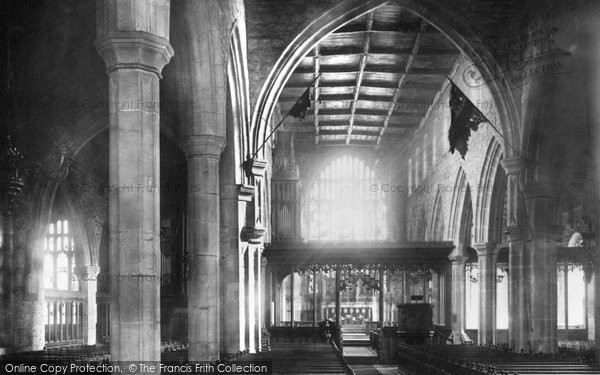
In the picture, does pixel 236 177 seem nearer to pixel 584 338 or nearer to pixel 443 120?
pixel 443 120

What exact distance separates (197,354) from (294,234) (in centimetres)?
2425

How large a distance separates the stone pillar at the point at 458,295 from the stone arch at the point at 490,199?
269 cm

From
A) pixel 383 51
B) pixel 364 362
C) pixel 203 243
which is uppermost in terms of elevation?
pixel 383 51

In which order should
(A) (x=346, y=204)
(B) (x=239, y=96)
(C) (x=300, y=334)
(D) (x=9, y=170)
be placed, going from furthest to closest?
(A) (x=346, y=204)
(C) (x=300, y=334)
(B) (x=239, y=96)
(D) (x=9, y=170)

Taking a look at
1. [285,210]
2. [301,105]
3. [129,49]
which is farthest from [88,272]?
[129,49]

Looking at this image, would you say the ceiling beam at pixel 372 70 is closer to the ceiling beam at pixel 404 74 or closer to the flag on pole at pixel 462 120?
the ceiling beam at pixel 404 74

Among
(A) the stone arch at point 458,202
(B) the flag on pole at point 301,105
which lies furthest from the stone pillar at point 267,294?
(B) the flag on pole at point 301,105

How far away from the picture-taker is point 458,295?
97.0ft

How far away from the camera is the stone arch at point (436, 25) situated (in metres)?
20.1

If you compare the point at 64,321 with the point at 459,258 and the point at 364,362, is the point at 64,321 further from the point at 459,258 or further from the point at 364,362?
the point at 459,258

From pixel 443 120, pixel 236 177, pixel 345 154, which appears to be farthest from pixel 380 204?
pixel 236 177

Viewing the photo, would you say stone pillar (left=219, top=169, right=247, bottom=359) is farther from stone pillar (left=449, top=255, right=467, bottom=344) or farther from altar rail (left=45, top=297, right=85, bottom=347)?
stone pillar (left=449, top=255, right=467, bottom=344)

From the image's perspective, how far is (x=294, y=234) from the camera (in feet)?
124

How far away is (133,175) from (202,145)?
189 inches
